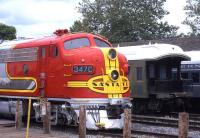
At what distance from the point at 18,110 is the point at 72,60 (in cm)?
276

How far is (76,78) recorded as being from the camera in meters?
15.5

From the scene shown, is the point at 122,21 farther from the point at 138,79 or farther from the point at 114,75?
the point at 114,75

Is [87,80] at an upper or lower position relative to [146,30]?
lower

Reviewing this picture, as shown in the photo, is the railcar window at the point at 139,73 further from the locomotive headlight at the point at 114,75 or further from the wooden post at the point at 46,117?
the wooden post at the point at 46,117

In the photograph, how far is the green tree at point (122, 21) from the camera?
2157 inches

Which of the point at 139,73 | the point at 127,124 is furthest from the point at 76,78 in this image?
the point at 139,73

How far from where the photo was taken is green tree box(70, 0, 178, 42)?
54781mm

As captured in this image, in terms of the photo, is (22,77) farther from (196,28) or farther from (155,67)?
(196,28)

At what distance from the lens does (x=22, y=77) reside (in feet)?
58.3

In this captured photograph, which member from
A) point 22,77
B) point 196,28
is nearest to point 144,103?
point 22,77

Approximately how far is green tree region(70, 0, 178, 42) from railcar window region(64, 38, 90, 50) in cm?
3808

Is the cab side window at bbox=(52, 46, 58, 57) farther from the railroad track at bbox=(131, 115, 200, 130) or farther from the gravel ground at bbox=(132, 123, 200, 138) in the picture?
the railroad track at bbox=(131, 115, 200, 130)

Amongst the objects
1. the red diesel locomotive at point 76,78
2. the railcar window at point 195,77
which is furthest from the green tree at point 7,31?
the red diesel locomotive at point 76,78

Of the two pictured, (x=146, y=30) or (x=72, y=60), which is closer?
(x=72, y=60)
